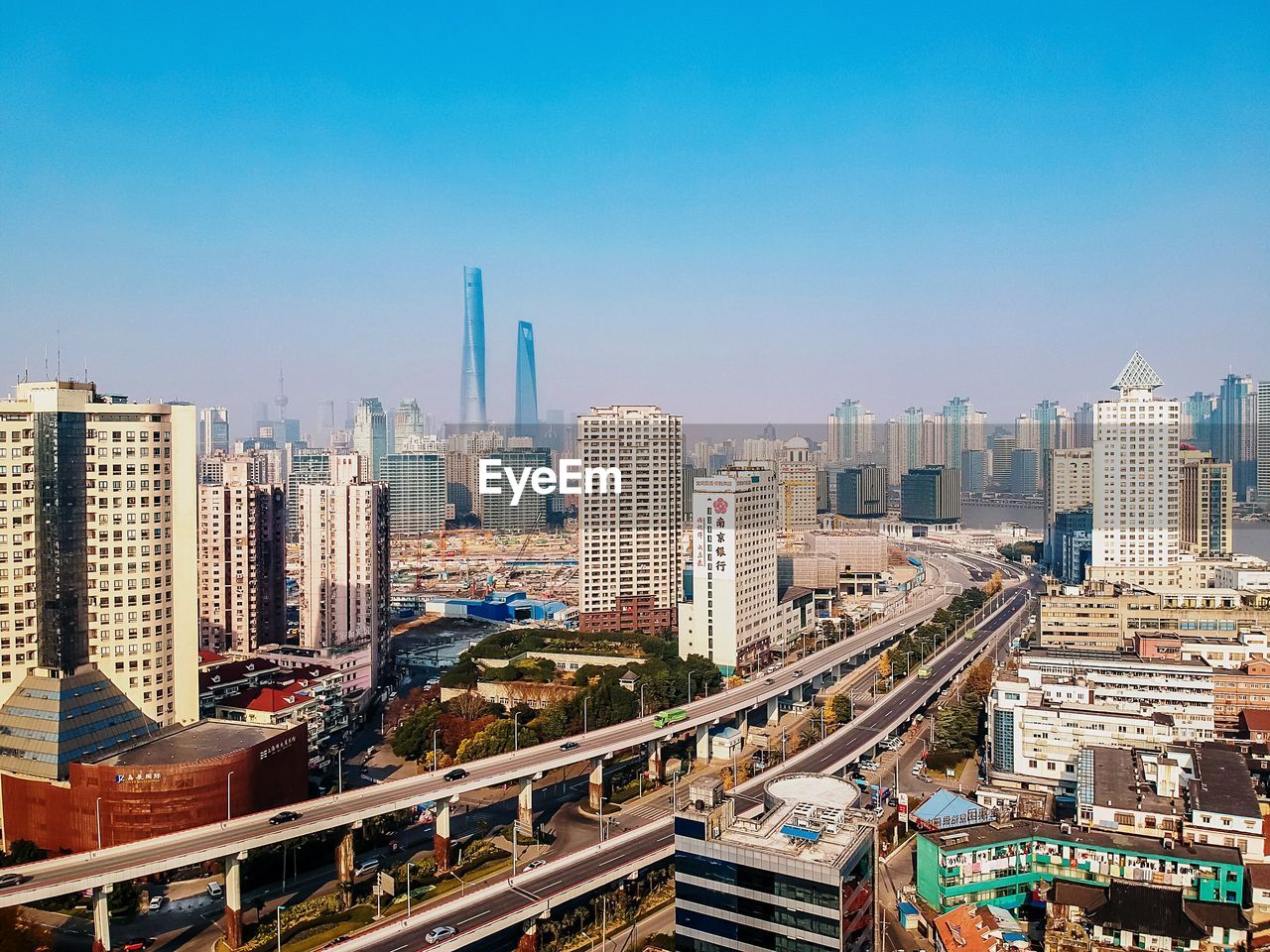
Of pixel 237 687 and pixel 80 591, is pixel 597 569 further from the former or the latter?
pixel 80 591

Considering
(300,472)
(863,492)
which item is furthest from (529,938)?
(863,492)

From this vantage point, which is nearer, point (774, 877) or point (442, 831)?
point (774, 877)

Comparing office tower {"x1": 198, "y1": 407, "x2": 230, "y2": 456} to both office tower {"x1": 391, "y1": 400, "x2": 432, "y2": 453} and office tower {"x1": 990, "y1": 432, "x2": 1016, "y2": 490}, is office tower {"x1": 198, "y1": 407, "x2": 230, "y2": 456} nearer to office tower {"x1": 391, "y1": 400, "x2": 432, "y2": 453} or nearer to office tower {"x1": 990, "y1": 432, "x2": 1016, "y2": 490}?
office tower {"x1": 391, "y1": 400, "x2": 432, "y2": 453}

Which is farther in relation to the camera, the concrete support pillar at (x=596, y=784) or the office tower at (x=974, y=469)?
the office tower at (x=974, y=469)

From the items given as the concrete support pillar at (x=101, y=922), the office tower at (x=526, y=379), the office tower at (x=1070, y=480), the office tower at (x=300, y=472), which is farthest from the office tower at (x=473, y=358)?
the concrete support pillar at (x=101, y=922)

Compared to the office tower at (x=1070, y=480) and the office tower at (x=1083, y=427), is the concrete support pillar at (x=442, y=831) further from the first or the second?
the office tower at (x=1083, y=427)

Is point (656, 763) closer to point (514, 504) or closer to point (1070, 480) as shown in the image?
point (1070, 480)

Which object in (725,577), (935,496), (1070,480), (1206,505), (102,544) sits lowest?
(725,577)
